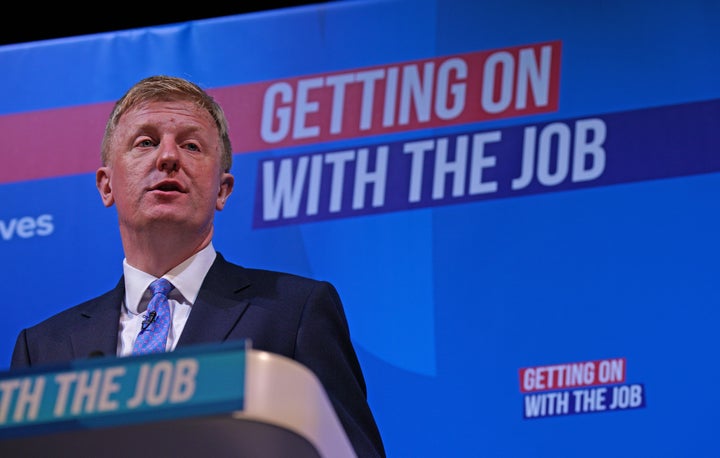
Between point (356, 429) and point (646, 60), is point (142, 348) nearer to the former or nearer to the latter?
point (356, 429)

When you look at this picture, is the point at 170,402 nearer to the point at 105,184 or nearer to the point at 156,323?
the point at 156,323

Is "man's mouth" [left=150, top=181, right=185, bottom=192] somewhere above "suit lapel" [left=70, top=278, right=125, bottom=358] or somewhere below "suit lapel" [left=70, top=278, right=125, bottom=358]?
above

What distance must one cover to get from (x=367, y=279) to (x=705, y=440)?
76cm

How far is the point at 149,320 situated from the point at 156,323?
0.02 metres

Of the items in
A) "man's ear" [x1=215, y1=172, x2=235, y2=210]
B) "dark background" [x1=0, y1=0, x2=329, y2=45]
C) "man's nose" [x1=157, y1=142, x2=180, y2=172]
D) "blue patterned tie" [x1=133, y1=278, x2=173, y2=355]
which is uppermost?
"dark background" [x1=0, y1=0, x2=329, y2=45]

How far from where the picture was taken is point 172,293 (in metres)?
1.96

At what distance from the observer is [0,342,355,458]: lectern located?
90 cm

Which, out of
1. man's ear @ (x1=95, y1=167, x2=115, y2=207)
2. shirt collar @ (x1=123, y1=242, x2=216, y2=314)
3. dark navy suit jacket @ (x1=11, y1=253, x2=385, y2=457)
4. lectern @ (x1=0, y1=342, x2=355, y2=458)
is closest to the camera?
lectern @ (x1=0, y1=342, x2=355, y2=458)

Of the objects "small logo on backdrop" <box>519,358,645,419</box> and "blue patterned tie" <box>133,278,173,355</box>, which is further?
"small logo on backdrop" <box>519,358,645,419</box>

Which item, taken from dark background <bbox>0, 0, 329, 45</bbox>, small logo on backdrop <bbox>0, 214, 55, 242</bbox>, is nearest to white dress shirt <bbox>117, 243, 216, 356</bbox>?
small logo on backdrop <bbox>0, 214, 55, 242</bbox>

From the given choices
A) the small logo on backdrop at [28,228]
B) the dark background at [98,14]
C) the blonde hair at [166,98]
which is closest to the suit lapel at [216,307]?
the blonde hair at [166,98]

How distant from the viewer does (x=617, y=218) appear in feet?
7.97

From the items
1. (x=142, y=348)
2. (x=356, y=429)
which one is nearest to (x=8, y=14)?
(x=142, y=348)

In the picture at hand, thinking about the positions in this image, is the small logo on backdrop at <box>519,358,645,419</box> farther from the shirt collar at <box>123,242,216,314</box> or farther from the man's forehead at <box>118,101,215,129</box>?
the man's forehead at <box>118,101,215,129</box>
